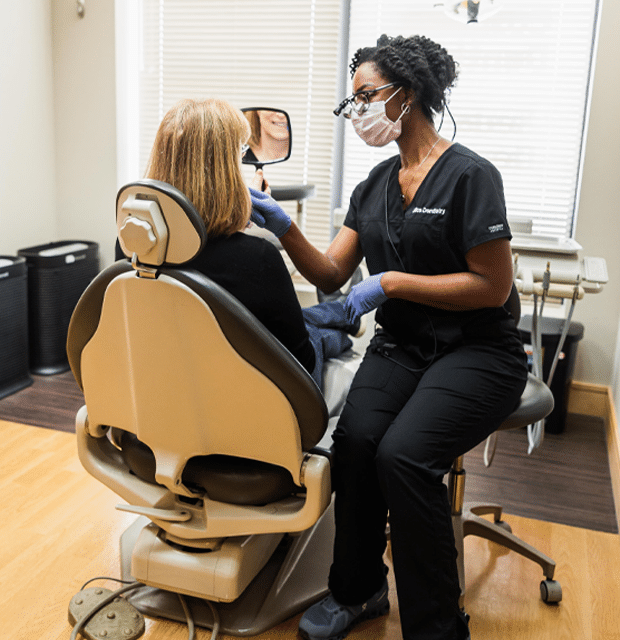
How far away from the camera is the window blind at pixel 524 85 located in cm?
281

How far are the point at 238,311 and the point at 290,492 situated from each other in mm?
406

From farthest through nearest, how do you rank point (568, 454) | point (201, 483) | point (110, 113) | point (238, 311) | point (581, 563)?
1. point (110, 113)
2. point (568, 454)
3. point (581, 563)
4. point (201, 483)
5. point (238, 311)

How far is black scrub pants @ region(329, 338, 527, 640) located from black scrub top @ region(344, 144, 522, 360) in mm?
47

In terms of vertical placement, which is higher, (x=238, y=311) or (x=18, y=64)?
(x=18, y=64)

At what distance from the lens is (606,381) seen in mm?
2881

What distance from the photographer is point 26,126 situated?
3.14m

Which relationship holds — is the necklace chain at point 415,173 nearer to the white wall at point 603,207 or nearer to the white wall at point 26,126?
the white wall at point 603,207

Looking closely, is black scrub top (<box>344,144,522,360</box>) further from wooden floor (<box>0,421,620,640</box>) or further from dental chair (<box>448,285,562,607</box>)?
wooden floor (<box>0,421,620,640</box>)

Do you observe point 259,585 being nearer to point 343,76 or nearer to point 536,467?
point 536,467

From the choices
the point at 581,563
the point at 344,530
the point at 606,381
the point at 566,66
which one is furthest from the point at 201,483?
the point at 566,66

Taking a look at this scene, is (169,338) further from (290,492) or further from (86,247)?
(86,247)

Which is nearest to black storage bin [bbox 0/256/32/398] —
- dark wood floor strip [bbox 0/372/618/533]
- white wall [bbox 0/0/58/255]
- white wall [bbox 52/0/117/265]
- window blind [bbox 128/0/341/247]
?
dark wood floor strip [bbox 0/372/618/533]

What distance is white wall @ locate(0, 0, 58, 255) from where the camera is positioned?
299 centimetres

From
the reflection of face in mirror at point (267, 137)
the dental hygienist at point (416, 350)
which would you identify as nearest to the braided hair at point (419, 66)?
the dental hygienist at point (416, 350)
